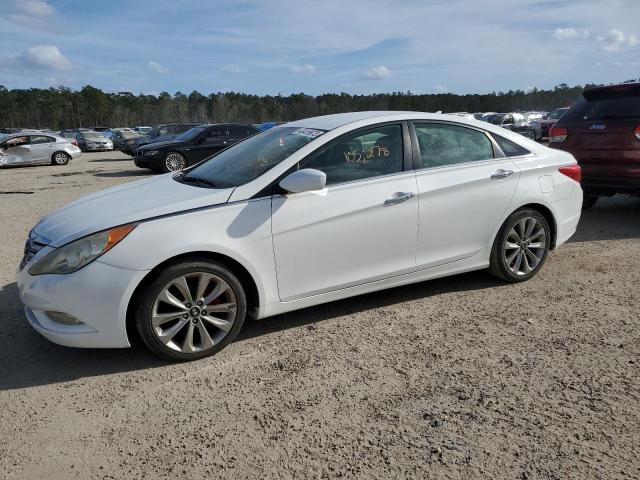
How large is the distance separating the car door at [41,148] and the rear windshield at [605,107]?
19.5 m

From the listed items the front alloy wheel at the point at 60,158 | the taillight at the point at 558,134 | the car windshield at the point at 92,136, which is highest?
the car windshield at the point at 92,136

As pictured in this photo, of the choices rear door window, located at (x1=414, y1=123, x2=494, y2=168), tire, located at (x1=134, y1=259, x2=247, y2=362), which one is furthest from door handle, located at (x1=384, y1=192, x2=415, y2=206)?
tire, located at (x1=134, y1=259, x2=247, y2=362)

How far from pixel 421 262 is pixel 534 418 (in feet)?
5.55

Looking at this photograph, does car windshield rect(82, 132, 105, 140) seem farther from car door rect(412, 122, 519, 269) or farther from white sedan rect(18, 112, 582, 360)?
car door rect(412, 122, 519, 269)

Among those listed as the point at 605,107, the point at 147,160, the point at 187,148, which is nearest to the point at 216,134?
the point at 187,148

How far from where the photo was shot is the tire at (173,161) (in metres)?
15.9

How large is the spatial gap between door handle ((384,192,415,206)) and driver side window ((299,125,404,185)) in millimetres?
207

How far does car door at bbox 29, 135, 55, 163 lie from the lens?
2047 centimetres

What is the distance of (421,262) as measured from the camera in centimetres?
432

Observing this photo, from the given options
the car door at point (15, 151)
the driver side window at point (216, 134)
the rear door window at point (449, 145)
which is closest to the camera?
the rear door window at point (449, 145)

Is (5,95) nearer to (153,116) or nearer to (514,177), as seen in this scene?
(153,116)

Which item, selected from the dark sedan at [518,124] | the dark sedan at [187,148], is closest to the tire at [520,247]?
the dark sedan at [187,148]

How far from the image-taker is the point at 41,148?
812 inches

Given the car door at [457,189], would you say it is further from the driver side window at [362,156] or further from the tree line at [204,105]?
the tree line at [204,105]
